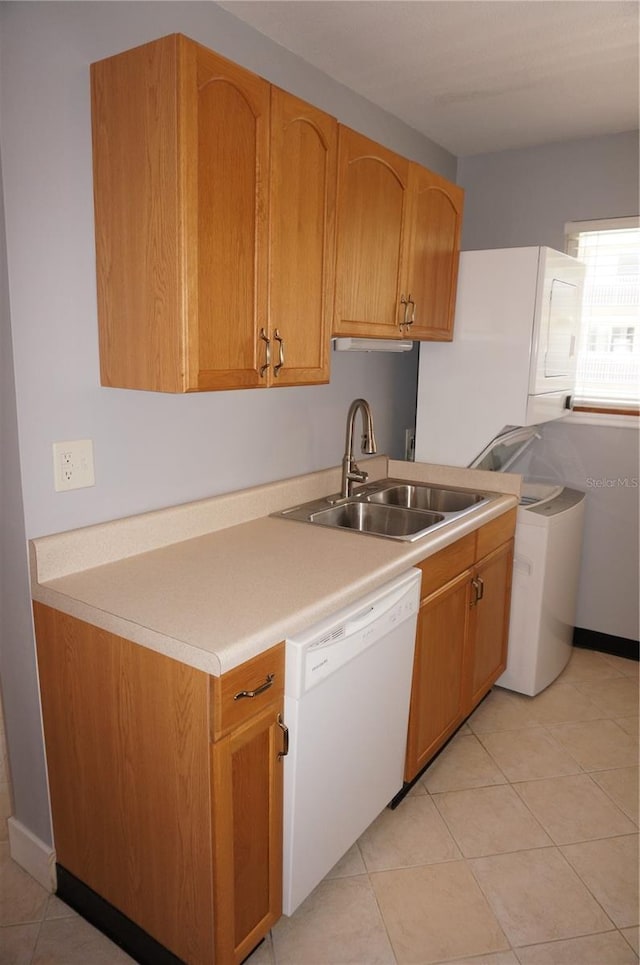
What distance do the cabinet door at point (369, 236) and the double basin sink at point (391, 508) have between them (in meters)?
0.64

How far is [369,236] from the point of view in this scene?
2100mm

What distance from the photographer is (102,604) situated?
4.81 feet

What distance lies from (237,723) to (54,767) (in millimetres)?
669

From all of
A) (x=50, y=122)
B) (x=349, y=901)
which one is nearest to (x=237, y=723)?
(x=349, y=901)

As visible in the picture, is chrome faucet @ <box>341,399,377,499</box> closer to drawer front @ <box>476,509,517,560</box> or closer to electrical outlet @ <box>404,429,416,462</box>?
drawer front @ <box>476,509,517,560</box>

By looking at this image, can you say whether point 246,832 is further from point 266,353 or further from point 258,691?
point 266,353

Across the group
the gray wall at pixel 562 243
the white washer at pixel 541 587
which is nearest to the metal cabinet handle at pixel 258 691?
the white washer at pixel 541 587

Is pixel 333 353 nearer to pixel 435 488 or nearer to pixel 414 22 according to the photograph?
pixel 435 488

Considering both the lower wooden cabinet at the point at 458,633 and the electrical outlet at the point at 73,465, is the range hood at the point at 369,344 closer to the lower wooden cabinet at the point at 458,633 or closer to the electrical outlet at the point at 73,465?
the lower wooden cabinet at the point at 458,633

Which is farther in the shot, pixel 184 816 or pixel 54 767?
pixel 54 767

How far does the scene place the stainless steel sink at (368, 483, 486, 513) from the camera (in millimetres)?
2656

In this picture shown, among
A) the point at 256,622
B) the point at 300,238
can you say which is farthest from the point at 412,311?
the point at 256,622

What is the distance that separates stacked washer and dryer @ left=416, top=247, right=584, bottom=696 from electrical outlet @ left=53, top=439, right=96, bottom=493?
1.62 metres

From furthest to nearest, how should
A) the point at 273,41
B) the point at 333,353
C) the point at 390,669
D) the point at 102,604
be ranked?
the point at 333,353
the point at 273,41
the point at 390,669
the point at 102,604
